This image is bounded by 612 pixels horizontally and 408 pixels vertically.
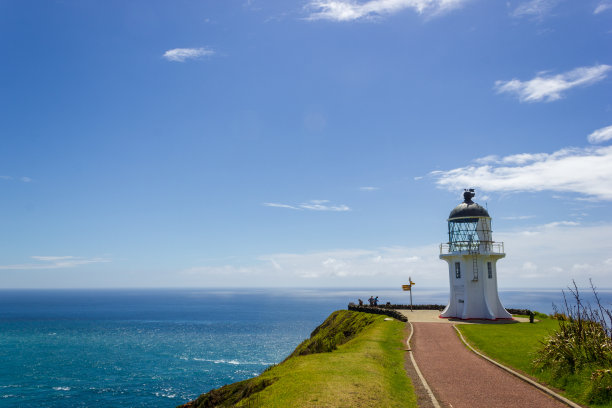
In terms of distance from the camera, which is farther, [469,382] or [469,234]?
[469,234]

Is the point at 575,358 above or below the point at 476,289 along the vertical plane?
below

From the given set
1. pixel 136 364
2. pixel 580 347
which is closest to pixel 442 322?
pixel 580 347

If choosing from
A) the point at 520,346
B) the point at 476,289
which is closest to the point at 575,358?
the point at 520,346

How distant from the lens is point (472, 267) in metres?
40.2

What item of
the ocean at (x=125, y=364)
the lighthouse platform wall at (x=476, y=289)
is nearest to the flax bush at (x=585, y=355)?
the lighthouse platform wall at (x=476, y=289)

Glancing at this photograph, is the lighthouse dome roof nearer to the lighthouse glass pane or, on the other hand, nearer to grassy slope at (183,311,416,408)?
the lighthouse glass pane

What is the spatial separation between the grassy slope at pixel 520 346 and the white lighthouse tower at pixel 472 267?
4.84 metres

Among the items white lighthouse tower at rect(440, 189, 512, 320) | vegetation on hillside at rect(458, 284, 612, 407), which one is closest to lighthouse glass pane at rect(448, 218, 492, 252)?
white lighthouse tower at rect(440, 189, 512, 320)

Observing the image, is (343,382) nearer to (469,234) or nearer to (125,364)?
(469,234)

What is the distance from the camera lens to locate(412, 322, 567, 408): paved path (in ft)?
45.2

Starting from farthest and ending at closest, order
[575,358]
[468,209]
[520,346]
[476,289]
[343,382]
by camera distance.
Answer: [468,209] < [476,289] < [520,346] < [575,358] < [343,382]

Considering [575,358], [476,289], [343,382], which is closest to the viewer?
[343,382]

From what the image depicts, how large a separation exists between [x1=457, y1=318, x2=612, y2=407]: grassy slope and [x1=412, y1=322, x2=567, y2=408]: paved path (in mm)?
992

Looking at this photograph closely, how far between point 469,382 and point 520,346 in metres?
9.32
